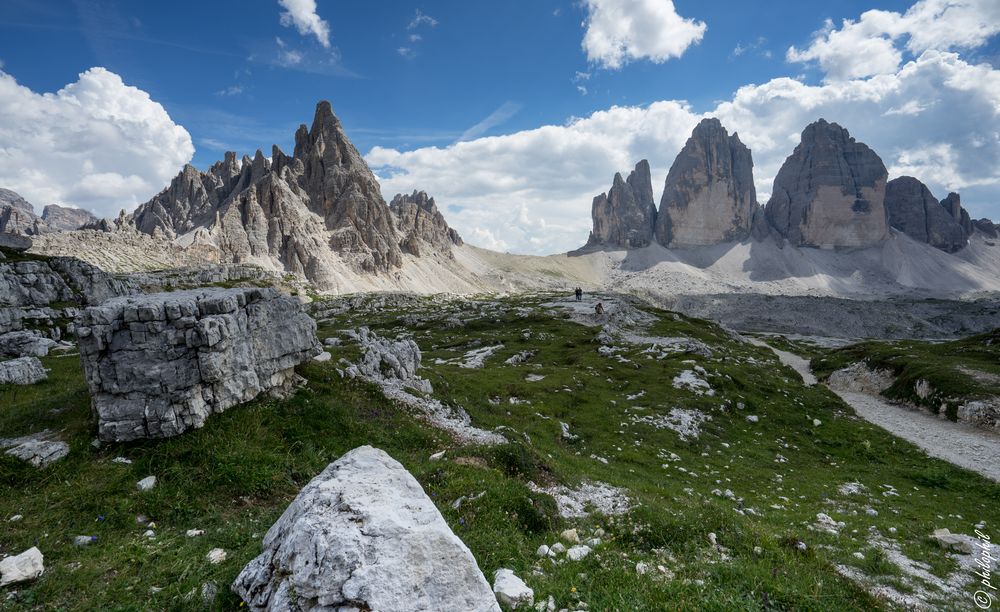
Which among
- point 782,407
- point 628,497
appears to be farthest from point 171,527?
point 782,407

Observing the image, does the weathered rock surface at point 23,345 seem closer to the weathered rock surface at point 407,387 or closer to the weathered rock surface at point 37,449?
the weathered rock surface at point 37,449

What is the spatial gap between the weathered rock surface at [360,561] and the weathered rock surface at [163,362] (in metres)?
9.45

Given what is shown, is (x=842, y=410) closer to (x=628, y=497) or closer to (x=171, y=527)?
(x=628, y=497)

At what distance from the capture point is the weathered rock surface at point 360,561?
6.29 m

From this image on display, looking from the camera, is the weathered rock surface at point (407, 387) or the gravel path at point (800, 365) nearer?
the weathered rock surface at point (407, 387)

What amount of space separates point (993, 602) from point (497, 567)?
12.8 metres

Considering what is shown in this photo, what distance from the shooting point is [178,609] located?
756cm

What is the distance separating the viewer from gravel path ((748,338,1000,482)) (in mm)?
29172

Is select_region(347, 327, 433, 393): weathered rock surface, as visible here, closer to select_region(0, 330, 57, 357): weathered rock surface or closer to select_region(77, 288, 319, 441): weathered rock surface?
select_region(77, 288, 319, 441): weathered rock surface

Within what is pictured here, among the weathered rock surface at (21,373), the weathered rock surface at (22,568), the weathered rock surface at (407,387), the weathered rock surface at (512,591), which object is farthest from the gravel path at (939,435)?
the weathered rock surface at (21,373)

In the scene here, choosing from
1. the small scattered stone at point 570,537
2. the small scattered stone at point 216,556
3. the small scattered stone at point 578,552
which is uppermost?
the small scattered stone at point 216,556

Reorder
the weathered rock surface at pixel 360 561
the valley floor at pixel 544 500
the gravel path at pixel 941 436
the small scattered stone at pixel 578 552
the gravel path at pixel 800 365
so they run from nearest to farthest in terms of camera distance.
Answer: the weathered rock surface at pixel 360 561
the valley floor at pixel 544 500
the small scattered stone at pixel 578 552
the gravel path at pixel 941 436
the gravel path at pixel 800 365

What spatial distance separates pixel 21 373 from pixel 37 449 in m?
17.0

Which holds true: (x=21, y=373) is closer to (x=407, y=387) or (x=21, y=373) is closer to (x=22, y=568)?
(x=407, y=387)
